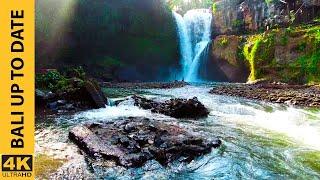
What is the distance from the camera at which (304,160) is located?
32.2 ft

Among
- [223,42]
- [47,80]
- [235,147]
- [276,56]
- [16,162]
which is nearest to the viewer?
[16,162]

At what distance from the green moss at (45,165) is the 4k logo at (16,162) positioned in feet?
13.9

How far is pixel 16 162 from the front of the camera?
380 cm

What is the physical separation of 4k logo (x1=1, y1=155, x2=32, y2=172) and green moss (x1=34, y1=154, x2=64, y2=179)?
4249 millimetres

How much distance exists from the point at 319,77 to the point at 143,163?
2590 cm

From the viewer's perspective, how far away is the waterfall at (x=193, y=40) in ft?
148

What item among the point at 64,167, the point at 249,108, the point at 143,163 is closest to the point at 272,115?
the point at 249,108

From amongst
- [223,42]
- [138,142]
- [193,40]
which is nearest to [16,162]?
[138,142]

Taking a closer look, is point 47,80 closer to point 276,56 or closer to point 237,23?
point 276,56

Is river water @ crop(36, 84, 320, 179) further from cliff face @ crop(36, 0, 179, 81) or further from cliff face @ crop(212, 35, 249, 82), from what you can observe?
cliff face @ crop(36, 0, 179, 81)

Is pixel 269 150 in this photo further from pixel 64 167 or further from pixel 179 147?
pixel 64 167

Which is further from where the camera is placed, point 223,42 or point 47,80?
point 223,42

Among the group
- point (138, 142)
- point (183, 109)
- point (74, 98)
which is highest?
point (74, 98)

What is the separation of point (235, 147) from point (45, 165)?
17.8ft
